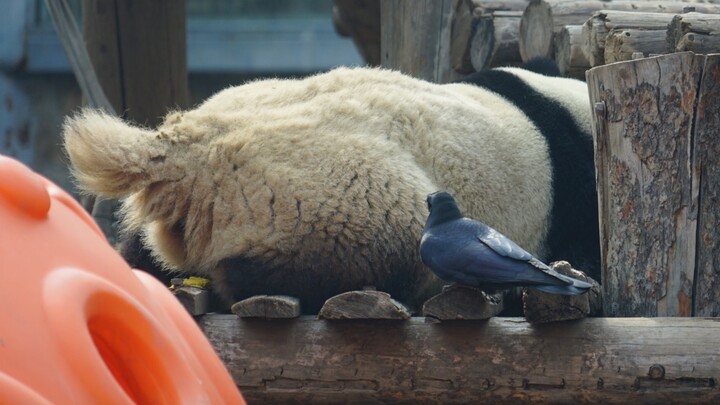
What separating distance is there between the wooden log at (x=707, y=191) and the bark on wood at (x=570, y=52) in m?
1.75

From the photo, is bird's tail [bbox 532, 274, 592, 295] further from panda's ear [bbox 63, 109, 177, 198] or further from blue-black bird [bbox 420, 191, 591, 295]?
panda's ear [bbox 63, 109, 177, 198]

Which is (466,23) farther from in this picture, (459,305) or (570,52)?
(459,305)

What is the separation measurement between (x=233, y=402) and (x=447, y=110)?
1856 mm

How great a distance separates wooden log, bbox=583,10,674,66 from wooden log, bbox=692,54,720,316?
1.01 m

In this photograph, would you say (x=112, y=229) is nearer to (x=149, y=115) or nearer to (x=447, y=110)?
(x=149, y=115)

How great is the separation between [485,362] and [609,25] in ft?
5.58

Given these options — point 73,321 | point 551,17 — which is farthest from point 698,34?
point 73,321

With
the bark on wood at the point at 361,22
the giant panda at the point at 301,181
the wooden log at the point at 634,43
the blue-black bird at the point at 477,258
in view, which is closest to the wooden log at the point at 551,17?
the wooden log at the point at 634,43

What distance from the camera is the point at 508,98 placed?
12.4 ft

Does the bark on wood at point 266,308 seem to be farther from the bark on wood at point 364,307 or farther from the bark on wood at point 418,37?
the bark on wood at point 418,37

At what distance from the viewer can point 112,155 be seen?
2.93 m

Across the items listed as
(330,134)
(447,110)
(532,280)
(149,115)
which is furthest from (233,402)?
(149,115)

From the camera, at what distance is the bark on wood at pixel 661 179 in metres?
2.91

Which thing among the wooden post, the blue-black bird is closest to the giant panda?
the blue-black bird
